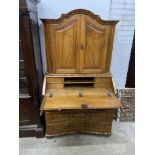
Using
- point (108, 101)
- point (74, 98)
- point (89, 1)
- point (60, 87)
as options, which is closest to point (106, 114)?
point (108, 101)

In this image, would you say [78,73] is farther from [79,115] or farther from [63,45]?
[79,115]

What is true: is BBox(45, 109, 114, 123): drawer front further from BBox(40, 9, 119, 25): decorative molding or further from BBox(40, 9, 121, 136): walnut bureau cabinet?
BBox(40, 9, 119, 25): decorative molding

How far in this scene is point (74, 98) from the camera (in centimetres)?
195

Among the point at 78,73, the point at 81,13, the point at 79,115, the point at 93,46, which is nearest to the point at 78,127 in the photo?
the point at 79,115

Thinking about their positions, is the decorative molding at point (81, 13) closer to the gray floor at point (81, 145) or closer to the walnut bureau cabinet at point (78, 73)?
the walnut bureau cabinet at point (78, 73)

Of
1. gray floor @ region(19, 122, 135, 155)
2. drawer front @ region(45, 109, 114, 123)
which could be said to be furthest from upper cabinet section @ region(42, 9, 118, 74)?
gray floor @ region(19, 122, 135, 155)

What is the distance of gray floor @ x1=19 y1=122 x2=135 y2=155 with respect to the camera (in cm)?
208

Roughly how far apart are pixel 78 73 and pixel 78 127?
2.23ft

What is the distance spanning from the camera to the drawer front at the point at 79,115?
2088 millimetres

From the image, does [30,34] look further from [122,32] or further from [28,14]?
[122,32]

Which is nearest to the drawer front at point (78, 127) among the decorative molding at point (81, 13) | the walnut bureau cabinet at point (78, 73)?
the walnut bureau cabinet at point (78, 73)

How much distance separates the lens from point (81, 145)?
2180 mm

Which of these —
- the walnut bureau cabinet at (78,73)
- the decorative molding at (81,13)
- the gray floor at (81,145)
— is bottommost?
the gray floor at (81,145)

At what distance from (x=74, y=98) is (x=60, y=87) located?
31cm
